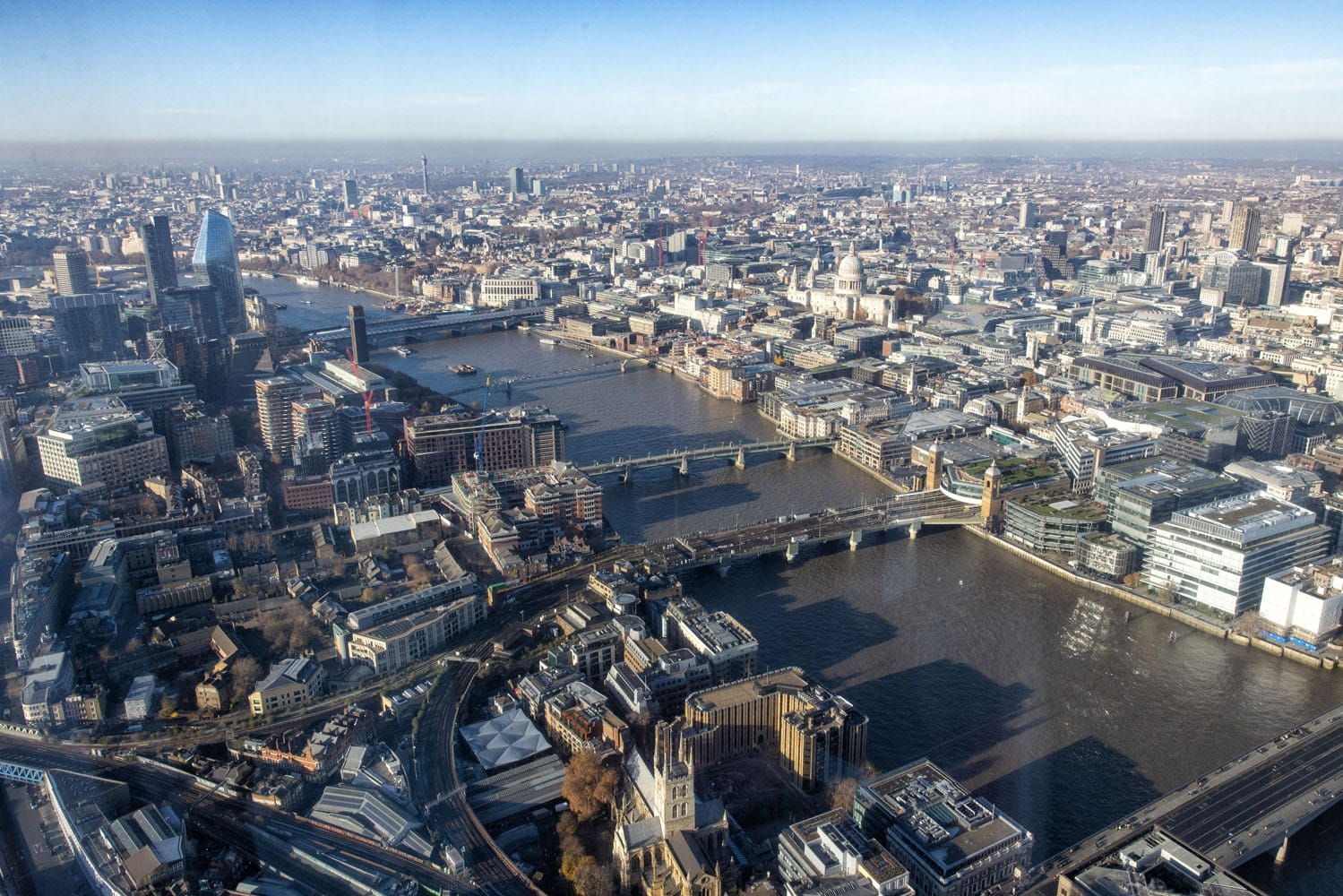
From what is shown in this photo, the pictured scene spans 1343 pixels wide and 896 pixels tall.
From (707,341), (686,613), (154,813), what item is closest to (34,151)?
(154,813)

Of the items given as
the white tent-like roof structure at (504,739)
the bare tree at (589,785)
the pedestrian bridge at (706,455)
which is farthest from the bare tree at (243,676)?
the pedestrian bridge at (706,455)

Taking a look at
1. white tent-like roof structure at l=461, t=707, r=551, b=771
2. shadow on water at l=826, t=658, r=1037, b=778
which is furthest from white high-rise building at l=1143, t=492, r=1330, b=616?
white tent-like roof structure at l=461, t=707, r=551, b=771

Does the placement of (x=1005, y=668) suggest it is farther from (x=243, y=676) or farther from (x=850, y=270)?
(x=850, y=270)

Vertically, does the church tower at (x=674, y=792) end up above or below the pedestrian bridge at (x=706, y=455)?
above

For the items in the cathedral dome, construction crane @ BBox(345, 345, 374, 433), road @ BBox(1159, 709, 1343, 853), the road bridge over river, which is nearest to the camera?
the road bridge over river

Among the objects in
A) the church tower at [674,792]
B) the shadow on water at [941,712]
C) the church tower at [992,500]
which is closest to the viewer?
the church tower at [674,792]

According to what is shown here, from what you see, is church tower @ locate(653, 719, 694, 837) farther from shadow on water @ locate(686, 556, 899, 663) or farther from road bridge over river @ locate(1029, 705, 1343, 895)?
shadow on water @ locate(686, 556, 899, 663)

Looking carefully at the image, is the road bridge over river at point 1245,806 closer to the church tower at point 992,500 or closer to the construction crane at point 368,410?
the church tower at point 992,500
